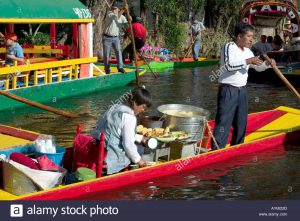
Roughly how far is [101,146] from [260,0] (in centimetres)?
1460

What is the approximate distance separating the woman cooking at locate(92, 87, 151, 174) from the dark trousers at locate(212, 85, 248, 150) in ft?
5.48

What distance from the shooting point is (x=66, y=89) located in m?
15.1

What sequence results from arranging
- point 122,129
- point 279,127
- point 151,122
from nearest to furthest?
point 122,129 < point 151,122 < point 279,127

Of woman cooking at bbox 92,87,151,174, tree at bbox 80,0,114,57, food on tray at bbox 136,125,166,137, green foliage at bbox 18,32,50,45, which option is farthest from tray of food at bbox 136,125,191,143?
green foliage at bbox 18,32,50,45

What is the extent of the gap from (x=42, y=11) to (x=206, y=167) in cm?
757

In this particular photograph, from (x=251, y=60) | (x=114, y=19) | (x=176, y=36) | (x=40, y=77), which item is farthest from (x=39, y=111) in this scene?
(x=176, y=36)

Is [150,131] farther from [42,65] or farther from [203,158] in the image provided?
[42,65]

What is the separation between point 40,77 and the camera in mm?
15461

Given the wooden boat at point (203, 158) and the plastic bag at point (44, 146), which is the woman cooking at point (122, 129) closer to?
the wooden boat at point (203, 158)

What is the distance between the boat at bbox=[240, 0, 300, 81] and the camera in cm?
1844

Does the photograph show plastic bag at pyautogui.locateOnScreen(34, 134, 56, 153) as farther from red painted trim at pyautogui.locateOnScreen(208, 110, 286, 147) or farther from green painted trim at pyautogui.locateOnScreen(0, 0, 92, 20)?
green painted trim at pyautogui.locateOnScreen(0, 0, 92, 20)

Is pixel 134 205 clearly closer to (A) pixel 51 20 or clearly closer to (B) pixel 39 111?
(B) pixel 39 111

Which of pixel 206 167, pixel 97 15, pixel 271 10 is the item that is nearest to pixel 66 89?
pixel 206 167

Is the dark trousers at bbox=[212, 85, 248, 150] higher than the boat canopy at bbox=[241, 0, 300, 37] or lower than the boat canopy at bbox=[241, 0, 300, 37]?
lower
